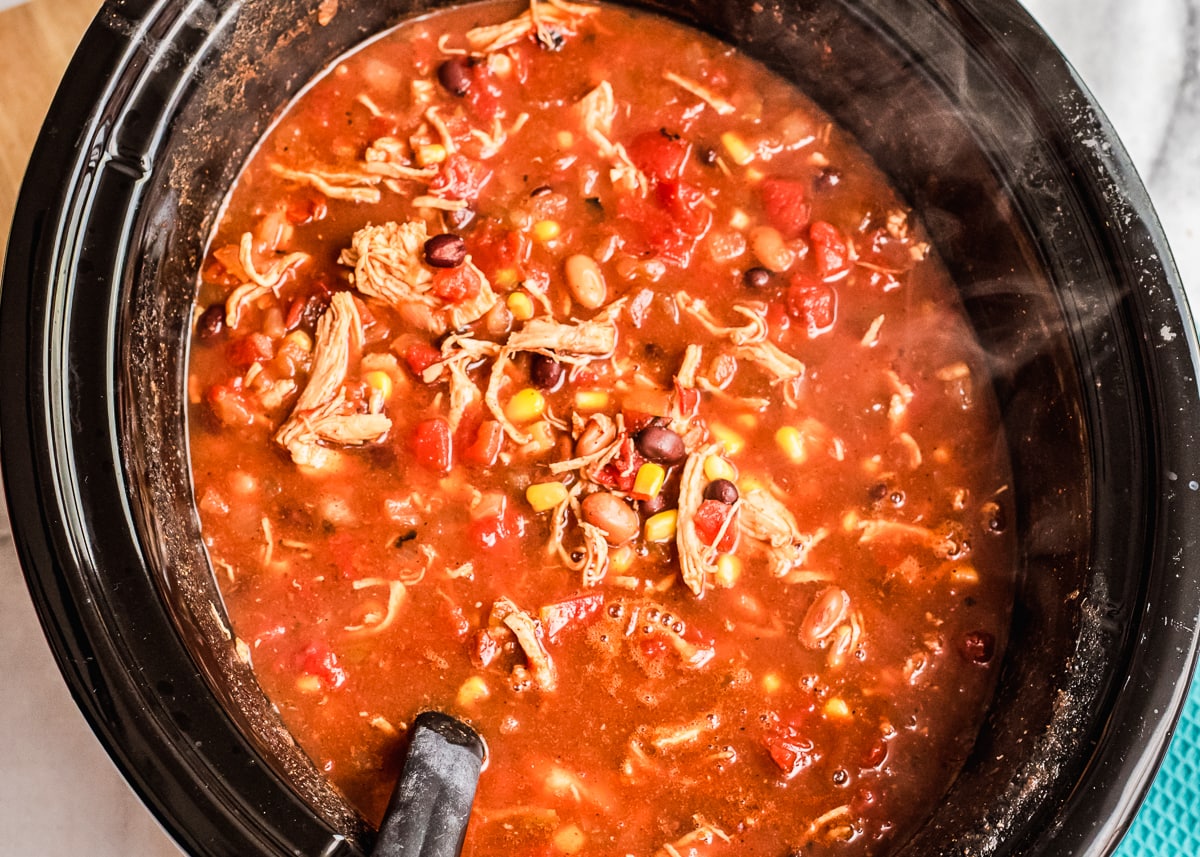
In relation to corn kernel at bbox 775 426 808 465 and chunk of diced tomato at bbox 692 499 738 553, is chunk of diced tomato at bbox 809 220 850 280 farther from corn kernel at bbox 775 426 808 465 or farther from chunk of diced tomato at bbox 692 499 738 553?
chunk of diced tomato at bbox 692 499 738 553

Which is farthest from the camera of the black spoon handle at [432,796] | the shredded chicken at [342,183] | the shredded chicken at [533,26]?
the shredded chicken at [533,26]

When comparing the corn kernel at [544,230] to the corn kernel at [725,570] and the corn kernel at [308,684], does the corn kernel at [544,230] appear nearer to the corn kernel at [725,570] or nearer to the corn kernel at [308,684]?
the corn kernel at [725,570]

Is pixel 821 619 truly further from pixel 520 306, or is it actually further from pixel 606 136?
pixel 606 136

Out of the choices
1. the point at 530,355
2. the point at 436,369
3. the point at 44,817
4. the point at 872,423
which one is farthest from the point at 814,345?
the point at 44,817

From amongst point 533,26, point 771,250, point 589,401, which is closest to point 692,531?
point 589,401

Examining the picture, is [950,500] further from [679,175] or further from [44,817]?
[44,817]

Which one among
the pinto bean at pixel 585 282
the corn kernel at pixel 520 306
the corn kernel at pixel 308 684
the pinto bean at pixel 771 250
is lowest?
the corn kernel at pixel 308 684

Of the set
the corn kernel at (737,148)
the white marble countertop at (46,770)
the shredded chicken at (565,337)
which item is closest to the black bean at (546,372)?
the shredded chicken at (565,337)

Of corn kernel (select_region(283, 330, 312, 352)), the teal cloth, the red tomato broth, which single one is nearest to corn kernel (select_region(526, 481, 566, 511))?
the red tomato broth
